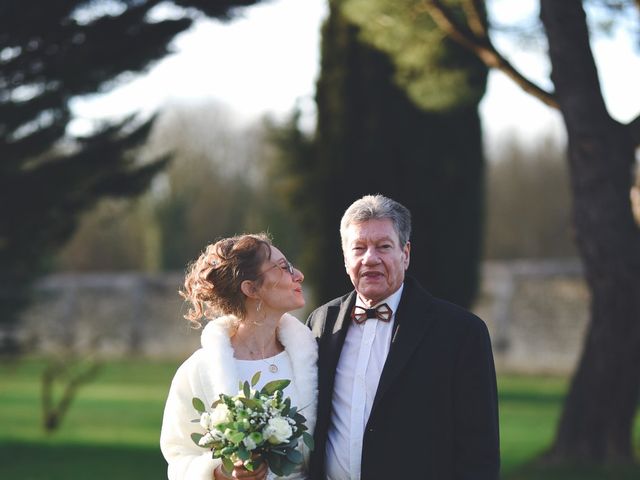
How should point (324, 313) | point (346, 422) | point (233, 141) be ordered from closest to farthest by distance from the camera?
point (346, 422) < point (324, 313) < point (233, 141)

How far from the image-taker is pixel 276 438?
3.35m

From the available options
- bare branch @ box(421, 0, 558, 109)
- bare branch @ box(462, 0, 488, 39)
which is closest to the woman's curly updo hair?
bare branch @ box(421, 0, 558, 109)

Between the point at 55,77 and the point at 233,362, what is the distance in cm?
596

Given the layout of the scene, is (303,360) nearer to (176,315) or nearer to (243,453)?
(243,453)

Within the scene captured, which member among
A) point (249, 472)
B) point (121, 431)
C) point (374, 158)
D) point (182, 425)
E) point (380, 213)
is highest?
point (374, 158)

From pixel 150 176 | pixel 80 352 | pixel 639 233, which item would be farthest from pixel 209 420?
pixel 80 352

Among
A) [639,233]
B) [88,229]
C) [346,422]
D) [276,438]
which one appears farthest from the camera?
[88,229]

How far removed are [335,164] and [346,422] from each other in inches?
459

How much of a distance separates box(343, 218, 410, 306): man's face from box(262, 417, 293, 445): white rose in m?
0.59

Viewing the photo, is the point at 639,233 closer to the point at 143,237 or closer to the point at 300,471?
the point at 300,471

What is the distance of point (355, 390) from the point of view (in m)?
3.59

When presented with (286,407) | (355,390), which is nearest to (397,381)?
(355,390)

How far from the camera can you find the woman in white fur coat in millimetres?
3729

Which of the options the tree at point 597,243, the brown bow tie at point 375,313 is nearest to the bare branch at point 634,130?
the tree at point 597,243
